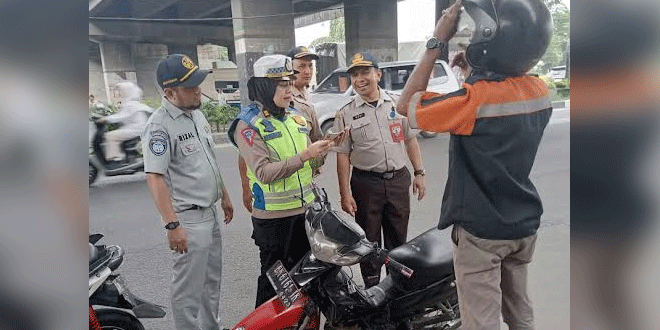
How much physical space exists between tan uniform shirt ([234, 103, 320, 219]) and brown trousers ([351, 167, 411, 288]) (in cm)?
52

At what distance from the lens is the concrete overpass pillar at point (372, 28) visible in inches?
64.6

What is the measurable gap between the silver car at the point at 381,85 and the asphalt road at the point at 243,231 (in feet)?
0.60

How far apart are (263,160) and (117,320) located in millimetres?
815

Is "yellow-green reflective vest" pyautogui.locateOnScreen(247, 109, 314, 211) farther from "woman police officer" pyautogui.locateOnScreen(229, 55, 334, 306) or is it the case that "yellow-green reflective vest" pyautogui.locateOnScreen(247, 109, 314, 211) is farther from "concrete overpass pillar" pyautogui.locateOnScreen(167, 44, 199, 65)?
"concrete overpass pillar" pyautogui.locateOnScreen(167, 44, 199, 65)

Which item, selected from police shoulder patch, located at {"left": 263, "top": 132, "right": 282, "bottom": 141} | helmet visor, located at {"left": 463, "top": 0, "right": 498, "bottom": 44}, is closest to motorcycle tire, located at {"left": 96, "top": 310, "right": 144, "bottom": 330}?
police shoulder patch, located at {"left": 263, "top": 132, "right": 282, "bottom": 141}

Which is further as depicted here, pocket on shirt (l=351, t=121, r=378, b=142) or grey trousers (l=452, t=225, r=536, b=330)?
pocket on shirt (l=351, t=121, r=378, b=142)

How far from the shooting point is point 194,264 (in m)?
1.74

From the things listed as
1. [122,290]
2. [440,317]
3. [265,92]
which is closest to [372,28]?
[265,92]

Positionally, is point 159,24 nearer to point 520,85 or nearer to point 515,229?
point 520,85

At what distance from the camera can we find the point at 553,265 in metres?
1.50

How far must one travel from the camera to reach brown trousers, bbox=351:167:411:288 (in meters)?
2.01

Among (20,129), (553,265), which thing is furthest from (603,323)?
(20,129)

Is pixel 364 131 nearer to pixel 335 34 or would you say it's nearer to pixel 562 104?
pixel 335 34

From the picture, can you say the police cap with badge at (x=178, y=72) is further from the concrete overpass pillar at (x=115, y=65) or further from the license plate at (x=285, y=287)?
the license plate at (x=285, y=287)
